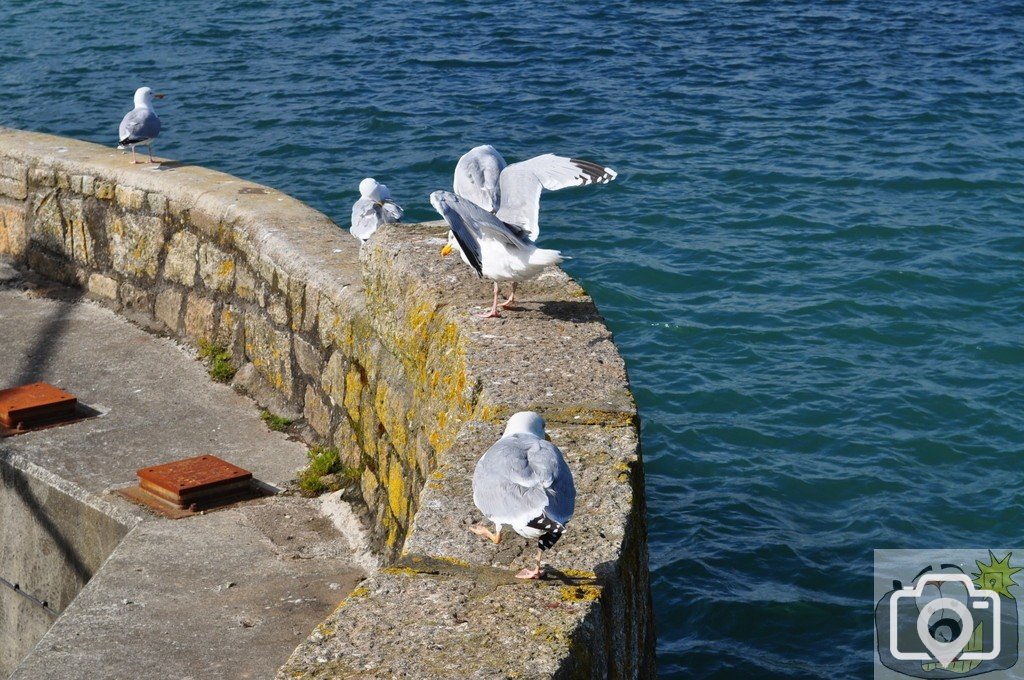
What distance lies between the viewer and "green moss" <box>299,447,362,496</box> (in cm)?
579

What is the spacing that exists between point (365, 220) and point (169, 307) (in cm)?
143

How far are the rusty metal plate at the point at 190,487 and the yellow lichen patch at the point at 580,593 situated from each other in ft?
8.73

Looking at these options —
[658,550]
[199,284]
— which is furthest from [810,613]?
[199,284]

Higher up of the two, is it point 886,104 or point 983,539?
point 886,104

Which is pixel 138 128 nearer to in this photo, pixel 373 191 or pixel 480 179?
pixel 373 191

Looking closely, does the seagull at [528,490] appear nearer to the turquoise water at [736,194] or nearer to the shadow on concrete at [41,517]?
the shadow on concrete at [41,517]

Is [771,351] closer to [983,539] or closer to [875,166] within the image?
[983,539]

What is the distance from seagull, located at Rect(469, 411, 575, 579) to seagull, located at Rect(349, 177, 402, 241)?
3.24 meters

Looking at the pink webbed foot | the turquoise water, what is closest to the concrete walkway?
the pink webbed foot

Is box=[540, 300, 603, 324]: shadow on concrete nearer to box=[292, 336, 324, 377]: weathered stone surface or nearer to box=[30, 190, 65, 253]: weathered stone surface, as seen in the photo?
box=[292, 336, 324, 377]: weathered stone surface

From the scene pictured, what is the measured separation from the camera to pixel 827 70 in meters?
14.8

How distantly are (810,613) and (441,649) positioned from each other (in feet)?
13.8

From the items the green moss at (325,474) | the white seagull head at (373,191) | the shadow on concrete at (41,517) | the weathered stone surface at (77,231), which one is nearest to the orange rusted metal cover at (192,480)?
the green moss at (325,474)

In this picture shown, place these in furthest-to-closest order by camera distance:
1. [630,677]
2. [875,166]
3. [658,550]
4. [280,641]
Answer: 1. [875,166]
2. [658,550]
3. [280,641]
4. [630,677]
